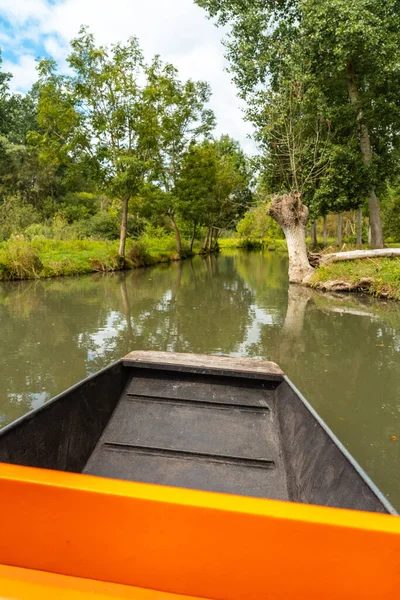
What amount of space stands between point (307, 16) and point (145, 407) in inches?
583

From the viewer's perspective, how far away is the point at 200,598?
88 centimetres

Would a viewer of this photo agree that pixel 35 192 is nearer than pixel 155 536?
No

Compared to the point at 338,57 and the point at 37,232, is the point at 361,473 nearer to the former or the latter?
the point at 338,57

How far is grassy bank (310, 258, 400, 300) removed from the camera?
414 inches

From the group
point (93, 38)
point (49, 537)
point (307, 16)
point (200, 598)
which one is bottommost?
point (200, 598)

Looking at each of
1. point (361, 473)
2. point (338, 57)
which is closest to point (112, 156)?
point (338, 57)

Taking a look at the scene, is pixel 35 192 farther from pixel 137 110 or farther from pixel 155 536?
pixel 155 536

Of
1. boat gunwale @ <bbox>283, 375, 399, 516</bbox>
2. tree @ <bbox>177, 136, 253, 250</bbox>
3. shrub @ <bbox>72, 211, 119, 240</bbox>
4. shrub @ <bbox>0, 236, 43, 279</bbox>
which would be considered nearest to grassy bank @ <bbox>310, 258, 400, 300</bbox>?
tree @ <bbox>177, 136, 253, 250</bbox>

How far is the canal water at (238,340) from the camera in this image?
366cm

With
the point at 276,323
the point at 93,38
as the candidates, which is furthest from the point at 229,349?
the point at 93,38

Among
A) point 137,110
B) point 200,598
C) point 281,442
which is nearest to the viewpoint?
point 200,598

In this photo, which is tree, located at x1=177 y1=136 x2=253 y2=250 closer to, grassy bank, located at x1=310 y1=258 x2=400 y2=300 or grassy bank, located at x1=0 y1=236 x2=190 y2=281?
grassy bank, located at x1=0 y1=236 x2=190 y2=281

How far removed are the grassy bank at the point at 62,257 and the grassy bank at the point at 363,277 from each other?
10.1 m

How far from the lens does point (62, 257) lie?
16.6m
